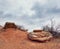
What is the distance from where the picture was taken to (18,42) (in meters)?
16.1

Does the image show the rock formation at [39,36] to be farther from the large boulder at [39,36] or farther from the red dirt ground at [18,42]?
the red dirt ground at [18,42]

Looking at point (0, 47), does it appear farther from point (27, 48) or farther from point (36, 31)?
point (36, 31)

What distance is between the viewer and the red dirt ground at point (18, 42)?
14930 millimetres

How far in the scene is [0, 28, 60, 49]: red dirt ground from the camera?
14930 mm

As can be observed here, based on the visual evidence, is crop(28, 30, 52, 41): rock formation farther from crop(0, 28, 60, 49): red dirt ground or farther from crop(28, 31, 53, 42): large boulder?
crop(0, 28, 60, 49): red dirt ground

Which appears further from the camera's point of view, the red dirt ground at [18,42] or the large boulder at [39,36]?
the large boulder at [39,36]

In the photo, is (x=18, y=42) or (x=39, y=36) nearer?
(x=18, y=42)

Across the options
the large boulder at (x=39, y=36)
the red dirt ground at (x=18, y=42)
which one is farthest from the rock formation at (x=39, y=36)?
the red dirt ground at (x=18, y=42)

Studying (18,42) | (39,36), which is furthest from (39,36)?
(18,42)

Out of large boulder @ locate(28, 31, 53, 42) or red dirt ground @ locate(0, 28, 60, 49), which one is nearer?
red dirt ground @ locate(0, 28, 60, 49)

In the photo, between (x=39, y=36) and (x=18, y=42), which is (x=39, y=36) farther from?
(x=18, y=42)

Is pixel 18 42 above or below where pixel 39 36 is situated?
below

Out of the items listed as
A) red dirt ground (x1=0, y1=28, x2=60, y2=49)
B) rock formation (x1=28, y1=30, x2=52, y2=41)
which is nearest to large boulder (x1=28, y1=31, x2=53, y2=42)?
rock formation (x1=28, y1=30, x2=52, y2=41)

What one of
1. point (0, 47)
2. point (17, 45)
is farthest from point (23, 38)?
point (0, 47)
